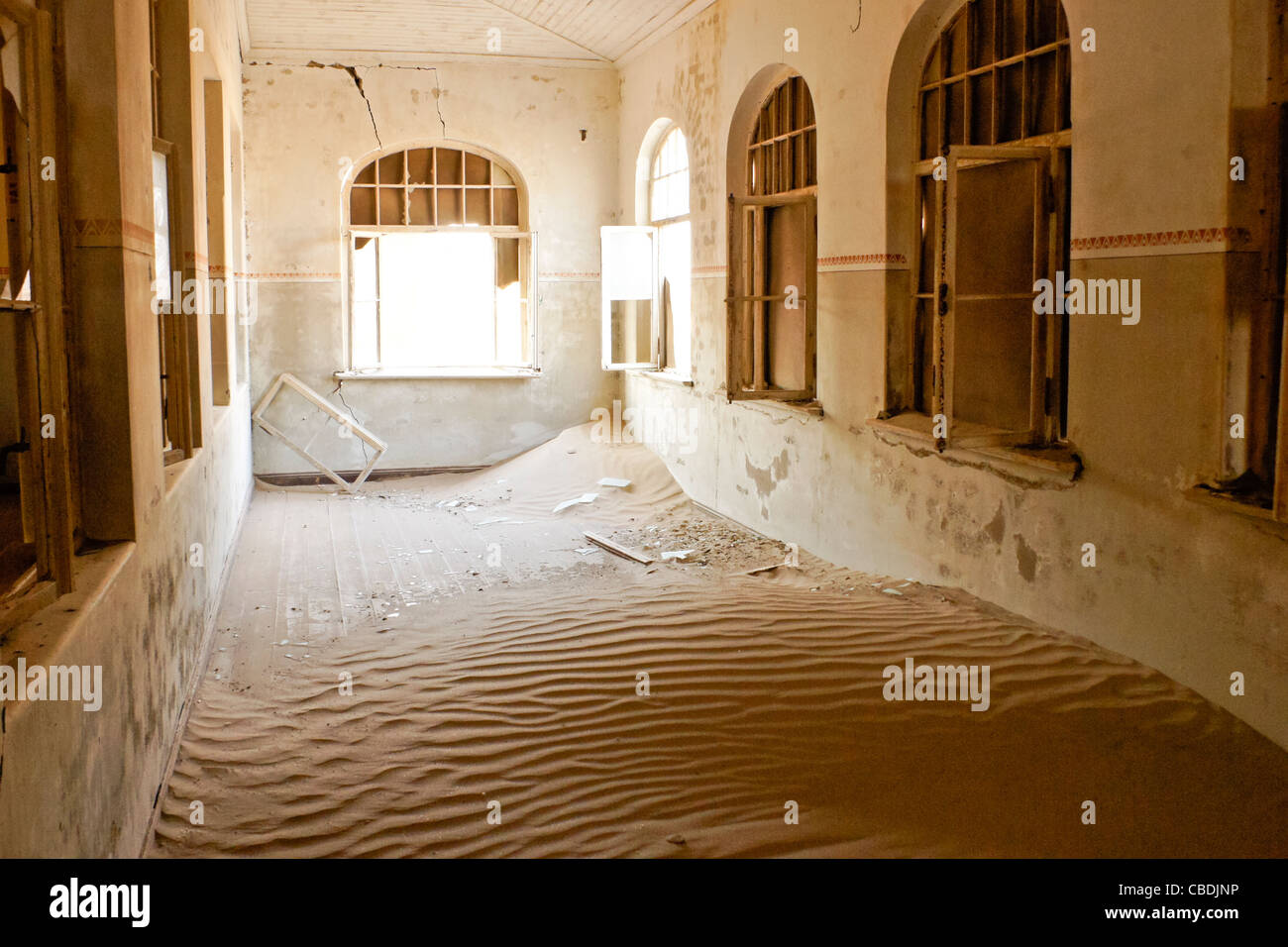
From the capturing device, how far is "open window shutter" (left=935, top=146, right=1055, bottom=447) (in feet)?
18.2

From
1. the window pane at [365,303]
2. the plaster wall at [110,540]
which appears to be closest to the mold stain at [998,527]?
the plaster wall at [110,540]

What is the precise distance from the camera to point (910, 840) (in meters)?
3.70

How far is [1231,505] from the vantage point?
435cm

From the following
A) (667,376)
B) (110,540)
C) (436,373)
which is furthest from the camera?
(436,373)

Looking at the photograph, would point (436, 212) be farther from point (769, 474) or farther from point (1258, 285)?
point (1258, 285)

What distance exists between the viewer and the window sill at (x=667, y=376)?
10391mm

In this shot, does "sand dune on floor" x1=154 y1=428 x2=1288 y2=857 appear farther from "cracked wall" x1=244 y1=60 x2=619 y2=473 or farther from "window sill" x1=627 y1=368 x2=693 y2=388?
"cracked wall" x1=244 y1=60 x2=619 y2=473

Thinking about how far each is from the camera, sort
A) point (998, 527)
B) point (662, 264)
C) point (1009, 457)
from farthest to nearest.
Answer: point (662, 264)
point (998, 527)
point (1009, 457)

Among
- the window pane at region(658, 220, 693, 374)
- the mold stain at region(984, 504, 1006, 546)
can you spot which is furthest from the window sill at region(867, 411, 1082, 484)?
the window pane at region(658, 220, 693, 374)

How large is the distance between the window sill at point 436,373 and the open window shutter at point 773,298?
3855 millimetres

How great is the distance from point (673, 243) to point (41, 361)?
27.7 feet

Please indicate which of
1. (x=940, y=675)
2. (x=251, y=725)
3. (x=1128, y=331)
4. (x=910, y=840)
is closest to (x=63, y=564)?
(x=251, y=725)

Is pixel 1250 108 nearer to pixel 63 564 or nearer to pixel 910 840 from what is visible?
pixel 910 840

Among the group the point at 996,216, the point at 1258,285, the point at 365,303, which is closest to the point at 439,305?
the point at 365,303
